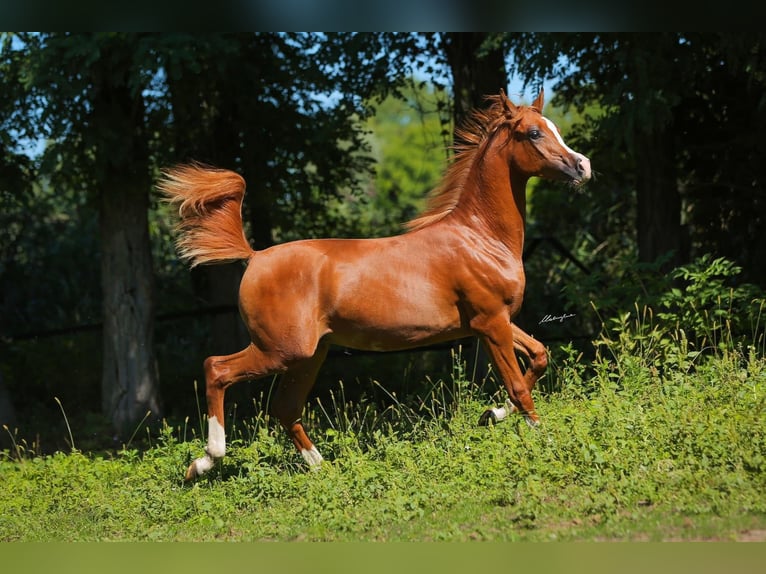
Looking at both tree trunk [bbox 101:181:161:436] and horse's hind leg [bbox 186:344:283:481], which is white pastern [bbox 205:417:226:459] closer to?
horse's hind leg [bbox 186:344:283:481]

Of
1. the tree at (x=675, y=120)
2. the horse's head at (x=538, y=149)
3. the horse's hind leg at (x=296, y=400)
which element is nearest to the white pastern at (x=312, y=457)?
the horse's hind leg at (x=296, y=400)

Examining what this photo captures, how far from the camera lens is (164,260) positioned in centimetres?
1388

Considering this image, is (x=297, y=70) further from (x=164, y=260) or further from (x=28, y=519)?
(x=28, y=519)

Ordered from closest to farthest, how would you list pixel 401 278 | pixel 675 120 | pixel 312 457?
pixel 401 278 < pixel 312 457 < pixel 675 120

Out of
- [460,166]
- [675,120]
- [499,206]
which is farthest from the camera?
[675,120]

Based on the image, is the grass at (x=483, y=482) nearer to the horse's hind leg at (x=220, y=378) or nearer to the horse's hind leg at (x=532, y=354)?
the horse's hind leg at (x=220, y=378)

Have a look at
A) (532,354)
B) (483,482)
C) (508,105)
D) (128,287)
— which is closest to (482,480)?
(483,482)

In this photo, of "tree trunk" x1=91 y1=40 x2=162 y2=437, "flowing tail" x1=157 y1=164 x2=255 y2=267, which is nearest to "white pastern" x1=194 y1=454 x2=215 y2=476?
Answer: "flowing tail" x1=157 y1=164 x2=255 y2=267

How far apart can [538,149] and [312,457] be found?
116 inches

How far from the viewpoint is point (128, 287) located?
10.6 m

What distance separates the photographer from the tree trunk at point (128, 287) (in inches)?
406

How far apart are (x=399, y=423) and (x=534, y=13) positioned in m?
3.75

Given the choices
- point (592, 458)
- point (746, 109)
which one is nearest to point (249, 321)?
point (592, 458)

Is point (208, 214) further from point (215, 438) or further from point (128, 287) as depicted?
point (128, 287)
